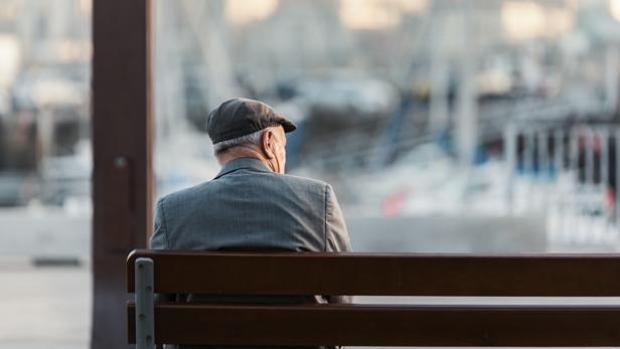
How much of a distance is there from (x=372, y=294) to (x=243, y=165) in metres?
0.40

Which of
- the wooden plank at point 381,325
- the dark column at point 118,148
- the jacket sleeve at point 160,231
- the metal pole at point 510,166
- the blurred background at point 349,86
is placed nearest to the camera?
the wooden plank at point 381,325

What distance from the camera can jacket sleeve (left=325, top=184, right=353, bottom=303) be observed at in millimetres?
2410

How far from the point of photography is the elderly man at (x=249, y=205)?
2.39 metres

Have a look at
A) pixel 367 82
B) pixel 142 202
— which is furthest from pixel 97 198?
pixel 367 82

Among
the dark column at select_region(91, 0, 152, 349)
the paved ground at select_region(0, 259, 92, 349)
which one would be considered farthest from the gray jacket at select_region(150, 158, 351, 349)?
the paved ground at select_region(0, 259, 92, 349)

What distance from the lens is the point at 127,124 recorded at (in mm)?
3770

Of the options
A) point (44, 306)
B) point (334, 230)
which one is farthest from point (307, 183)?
point (44, 306)

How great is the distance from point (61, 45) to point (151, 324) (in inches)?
509

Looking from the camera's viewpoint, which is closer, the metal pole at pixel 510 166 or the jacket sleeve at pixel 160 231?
the jacket sleeve at pixel 160 231

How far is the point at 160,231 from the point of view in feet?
8.10

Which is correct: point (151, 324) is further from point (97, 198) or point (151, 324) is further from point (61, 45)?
point (61, 45)

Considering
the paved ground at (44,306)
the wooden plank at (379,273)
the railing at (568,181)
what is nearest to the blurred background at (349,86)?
the railing at (568,181)

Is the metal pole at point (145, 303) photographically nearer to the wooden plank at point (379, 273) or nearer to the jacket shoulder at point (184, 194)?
the wooden plank at point (379, 273)

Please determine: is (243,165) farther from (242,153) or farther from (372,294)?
(372,294)
